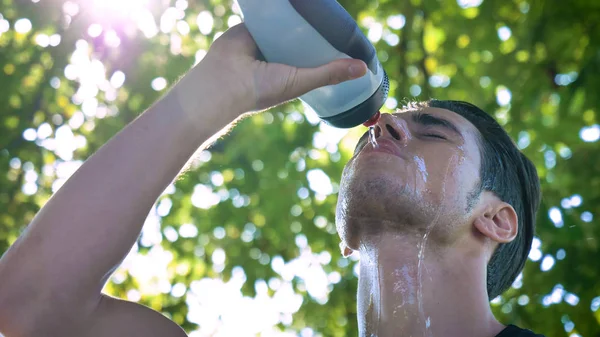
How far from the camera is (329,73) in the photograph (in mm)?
1822

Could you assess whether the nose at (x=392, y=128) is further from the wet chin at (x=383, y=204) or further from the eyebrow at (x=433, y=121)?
the wet chin at (x=383, y=204)

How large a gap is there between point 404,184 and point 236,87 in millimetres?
623

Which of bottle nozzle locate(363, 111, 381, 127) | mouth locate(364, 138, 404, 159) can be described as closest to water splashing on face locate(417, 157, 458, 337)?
mouth locate(364, 138, 404, 159)

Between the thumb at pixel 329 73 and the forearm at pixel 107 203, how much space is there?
9.4 inches

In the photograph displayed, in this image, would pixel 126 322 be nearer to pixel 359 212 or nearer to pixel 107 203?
pixel 107 203

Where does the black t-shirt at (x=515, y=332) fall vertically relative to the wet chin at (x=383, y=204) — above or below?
below

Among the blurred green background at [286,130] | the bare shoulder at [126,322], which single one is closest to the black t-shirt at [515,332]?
the bare shoulder at [126,322]

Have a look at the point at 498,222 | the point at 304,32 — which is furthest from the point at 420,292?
the point at 304,32

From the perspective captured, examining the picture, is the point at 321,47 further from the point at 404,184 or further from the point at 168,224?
the point at 168,224

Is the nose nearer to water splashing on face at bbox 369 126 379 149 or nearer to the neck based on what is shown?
water splashing on face at bbox 369 126 379 149

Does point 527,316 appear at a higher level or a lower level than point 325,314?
higher

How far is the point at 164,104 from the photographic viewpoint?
1.76 m

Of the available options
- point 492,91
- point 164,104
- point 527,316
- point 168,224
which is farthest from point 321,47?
point 168,224

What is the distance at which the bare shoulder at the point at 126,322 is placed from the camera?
1.83m
